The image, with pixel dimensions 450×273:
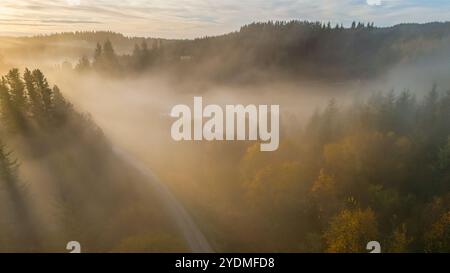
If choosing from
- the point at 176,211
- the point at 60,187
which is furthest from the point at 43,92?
the point at 176,211

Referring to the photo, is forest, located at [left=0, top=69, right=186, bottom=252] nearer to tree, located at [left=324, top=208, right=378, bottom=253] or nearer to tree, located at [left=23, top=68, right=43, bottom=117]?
tree, located at [left=23, top=68, right=43, bottom=117]

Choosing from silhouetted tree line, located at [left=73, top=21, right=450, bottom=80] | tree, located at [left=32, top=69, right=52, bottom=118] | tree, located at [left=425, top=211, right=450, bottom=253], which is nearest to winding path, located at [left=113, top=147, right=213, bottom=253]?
tree, located at [left=32, top=69, right=52, bottom=118]

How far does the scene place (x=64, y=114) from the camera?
630 inches

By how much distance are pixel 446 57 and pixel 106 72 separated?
129ft

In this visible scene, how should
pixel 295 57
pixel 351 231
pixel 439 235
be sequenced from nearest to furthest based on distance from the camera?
pixel 439 235
pixel 351 231
pixel 295 57

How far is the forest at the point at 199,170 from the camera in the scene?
41.3ft

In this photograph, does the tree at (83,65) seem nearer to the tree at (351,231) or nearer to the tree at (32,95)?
the tree at (32,95)

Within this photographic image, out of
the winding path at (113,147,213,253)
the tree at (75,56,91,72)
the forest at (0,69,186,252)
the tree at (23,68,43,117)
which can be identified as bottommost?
the winding path at (113,147,213,253)

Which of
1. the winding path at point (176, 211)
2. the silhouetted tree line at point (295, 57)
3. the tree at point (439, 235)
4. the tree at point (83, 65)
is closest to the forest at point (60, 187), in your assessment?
the winding path at point (176, 211)

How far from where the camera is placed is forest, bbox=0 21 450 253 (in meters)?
12.6

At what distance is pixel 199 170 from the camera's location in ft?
65.3

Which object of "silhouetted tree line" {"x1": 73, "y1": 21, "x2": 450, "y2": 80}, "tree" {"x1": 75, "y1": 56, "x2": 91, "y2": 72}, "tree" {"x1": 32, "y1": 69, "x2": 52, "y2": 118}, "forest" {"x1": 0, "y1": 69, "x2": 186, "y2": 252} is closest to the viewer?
"forest" {"x1": 0, "y1": 69, "x2": 186, "y2": 252}

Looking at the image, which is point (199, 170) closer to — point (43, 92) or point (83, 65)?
point (43, 92)

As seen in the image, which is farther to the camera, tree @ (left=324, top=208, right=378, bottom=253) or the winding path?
the winding path
